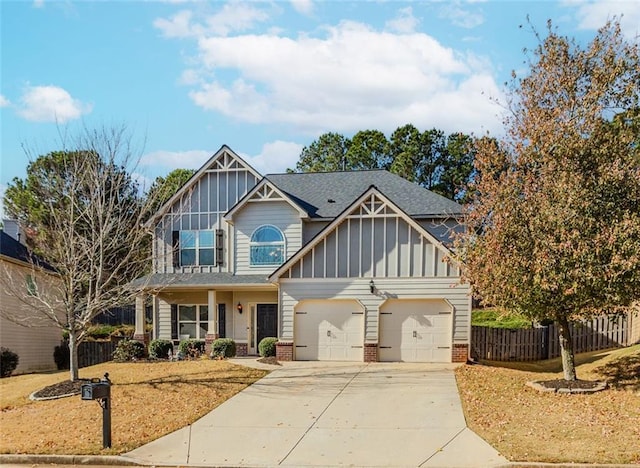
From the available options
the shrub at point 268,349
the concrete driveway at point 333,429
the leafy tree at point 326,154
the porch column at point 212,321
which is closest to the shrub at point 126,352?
the porch column at point 212,321

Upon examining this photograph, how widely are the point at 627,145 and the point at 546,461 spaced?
8.01m

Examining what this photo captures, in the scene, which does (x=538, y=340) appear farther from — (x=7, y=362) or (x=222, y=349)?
(x=7, y=362)

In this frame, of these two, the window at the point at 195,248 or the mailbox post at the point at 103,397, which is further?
the window at the point at 195,248

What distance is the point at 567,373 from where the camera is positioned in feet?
45.9

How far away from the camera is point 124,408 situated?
12.9 meters

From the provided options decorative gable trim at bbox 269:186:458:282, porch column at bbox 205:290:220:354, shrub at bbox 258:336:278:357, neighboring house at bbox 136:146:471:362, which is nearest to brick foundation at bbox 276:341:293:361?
neighboring house at bbox 136:146:471:362

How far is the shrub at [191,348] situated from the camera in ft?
69.4

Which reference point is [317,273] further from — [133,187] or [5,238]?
[5,238]

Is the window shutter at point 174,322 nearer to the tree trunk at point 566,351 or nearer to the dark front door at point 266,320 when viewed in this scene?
the dark front door at point 266,320

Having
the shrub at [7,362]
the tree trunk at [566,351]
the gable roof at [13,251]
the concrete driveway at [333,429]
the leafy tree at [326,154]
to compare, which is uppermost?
the leafy tree at [326,154]

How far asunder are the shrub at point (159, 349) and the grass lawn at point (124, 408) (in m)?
2.77

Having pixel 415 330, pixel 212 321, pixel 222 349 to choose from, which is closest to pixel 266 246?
pixel 212 321

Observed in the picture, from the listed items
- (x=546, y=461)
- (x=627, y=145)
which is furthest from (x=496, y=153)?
(x=546, y=461)

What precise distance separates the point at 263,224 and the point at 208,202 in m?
2.89
